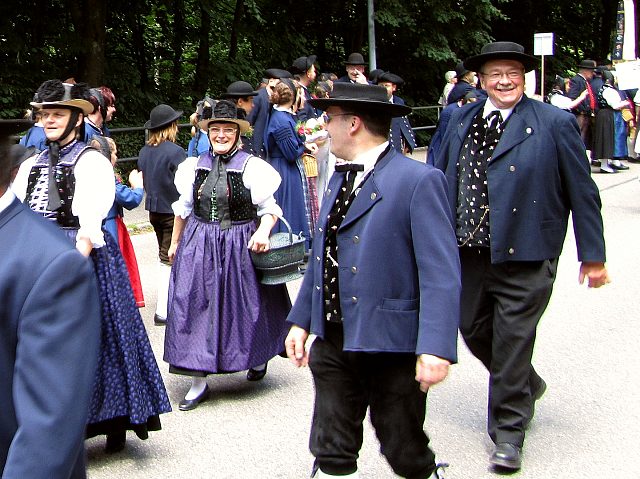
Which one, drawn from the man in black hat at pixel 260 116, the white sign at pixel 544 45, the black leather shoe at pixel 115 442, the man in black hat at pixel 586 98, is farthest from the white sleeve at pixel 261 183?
the white sign at pixel 544 45

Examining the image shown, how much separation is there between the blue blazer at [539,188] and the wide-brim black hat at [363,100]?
3.56 feet

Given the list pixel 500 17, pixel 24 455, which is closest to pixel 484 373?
pixel 24 455

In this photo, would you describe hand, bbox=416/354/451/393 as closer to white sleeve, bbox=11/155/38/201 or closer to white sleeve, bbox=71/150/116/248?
white sleeve, bbox=71/150/116/248

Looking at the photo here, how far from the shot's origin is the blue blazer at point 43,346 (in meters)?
2.11

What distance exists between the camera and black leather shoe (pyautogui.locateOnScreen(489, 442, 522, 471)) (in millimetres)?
4734

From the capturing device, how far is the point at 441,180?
3719 millimetres

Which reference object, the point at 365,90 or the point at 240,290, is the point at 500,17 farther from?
the point at 365,90

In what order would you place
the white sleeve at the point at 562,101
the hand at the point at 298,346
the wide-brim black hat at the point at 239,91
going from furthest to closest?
the white sleeve at the point at 562,101 < the wide-brim black hat at the point at 239,91 < the hand at the point at 298,346

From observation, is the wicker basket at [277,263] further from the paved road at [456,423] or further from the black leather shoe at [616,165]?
the black leather shoe at [616,165]

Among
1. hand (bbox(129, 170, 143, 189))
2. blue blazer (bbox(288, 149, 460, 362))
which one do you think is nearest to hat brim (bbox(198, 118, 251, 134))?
hand (bbox(129, 170, 143, 189))

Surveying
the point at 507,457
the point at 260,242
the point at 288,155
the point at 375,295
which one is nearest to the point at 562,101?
the point at 288,155

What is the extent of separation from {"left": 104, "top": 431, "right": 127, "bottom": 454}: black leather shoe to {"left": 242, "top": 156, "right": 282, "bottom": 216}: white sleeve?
58.4 inches

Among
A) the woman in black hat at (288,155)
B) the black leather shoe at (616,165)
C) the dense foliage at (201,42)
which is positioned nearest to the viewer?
the woman in black hat at (288,155)

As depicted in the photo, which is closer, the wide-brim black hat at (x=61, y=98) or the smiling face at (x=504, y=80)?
the smiling face at (x=504, y=80)
